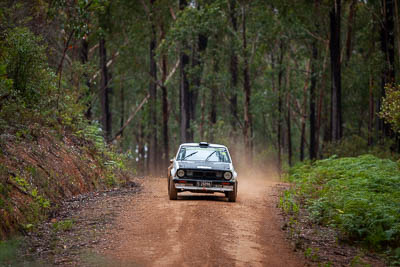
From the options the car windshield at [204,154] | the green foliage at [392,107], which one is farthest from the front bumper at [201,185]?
the green foliage at [392,107]

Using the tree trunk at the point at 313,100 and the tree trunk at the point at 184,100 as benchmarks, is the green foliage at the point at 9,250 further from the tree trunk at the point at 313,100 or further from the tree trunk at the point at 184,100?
the tree trunk at the point at 313,100

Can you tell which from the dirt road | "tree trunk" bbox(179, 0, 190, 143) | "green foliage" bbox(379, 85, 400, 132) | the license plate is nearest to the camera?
the dirt road

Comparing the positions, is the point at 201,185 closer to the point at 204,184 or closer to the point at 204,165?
the point at 204,184

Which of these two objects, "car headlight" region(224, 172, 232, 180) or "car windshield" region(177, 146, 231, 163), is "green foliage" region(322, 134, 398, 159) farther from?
"car headlight" region(224, 172, 232, 180)

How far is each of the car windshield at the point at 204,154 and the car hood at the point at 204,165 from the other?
19.8 inches

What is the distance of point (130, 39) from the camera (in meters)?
44.9

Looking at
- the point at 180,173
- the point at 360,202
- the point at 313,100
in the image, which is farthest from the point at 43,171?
the point at 313,100

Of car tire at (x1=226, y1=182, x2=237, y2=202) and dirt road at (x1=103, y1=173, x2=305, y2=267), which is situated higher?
car tire at (x1=226, y1=182, x2=237, y2=202)

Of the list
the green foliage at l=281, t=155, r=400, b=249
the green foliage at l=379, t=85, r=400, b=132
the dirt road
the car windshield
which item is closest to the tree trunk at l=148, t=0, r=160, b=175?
the green foliage at l=281, t=155, r=400, b=249

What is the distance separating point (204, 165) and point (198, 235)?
508 centimetres

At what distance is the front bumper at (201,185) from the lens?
15.6 m

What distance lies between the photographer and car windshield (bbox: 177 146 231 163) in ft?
55.3

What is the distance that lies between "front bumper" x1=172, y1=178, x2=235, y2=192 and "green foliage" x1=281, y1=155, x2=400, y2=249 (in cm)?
176

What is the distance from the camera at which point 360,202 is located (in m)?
13.3
